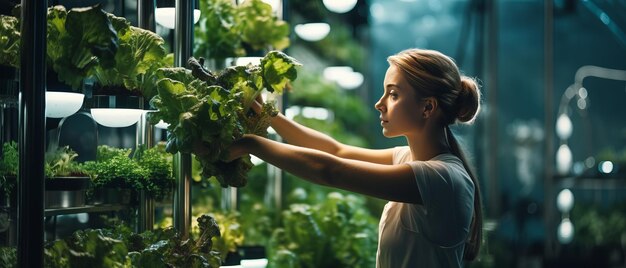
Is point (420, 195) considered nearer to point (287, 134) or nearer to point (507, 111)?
point (287, 134)

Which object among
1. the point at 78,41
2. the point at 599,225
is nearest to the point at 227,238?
the point at 78,41

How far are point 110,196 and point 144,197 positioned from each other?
135 millimetres

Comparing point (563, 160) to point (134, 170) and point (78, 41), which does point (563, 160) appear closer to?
point (134, 170)

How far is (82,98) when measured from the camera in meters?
2.14

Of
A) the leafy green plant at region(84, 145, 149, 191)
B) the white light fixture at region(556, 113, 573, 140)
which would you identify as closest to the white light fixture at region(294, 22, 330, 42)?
the white light fixture at region(556, 113, 573, 140)

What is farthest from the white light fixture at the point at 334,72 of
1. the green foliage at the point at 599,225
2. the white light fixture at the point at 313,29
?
A: the green foliage at the point at 599,225

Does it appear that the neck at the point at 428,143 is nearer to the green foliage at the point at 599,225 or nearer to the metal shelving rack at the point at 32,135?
the metal shelving rack at the point at 32,135

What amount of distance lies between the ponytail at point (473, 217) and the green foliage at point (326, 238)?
134 cm

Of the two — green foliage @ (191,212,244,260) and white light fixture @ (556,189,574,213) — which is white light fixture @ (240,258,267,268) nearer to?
green foliage @ (191,212,244,260)

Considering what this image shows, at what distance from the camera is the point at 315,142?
2.74 m

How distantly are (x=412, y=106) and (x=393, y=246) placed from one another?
0.43 metres

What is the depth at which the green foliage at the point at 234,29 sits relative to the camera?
325cm

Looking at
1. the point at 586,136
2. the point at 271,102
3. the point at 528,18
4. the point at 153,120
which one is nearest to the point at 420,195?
the point at 271,102

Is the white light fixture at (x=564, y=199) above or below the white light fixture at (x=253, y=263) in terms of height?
below
